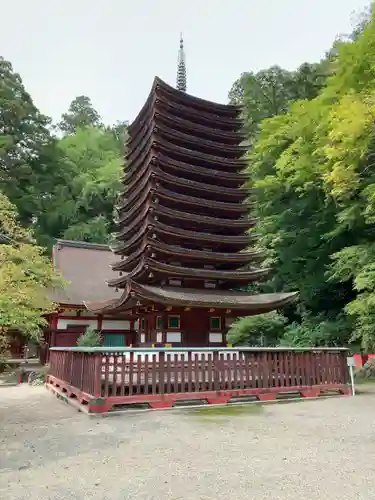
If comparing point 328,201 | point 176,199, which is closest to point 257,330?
point 328,201

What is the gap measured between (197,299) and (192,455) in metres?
7.43

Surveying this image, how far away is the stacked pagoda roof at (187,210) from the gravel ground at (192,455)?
501cm

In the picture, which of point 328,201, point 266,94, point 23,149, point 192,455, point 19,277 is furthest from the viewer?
point 23,149

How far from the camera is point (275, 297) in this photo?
14.1m

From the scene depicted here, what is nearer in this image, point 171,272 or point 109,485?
point 109,485

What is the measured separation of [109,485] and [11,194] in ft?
98.7

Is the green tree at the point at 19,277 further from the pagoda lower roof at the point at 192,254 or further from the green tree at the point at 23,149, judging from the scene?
the green tree at the point at 23,149

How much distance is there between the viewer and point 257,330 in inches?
781

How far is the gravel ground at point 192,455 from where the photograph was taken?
387cm

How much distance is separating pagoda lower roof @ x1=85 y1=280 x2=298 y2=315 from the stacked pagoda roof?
4cm

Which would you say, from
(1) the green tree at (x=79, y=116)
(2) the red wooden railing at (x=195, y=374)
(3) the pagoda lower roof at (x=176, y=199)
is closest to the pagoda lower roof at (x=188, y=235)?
(3) the pagoda lower roof at (x=176, y=199)

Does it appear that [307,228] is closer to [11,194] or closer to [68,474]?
[68,474]

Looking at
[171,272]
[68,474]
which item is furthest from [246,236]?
[68,474]

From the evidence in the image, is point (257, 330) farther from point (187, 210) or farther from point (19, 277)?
point (19, 277)
